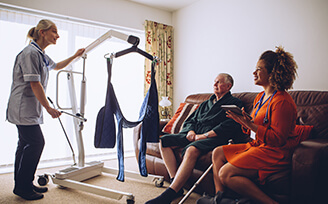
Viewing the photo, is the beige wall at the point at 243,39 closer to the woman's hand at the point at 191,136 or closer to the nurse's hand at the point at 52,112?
the woman's hand at the point at 191,136

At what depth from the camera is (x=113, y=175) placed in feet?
9.27

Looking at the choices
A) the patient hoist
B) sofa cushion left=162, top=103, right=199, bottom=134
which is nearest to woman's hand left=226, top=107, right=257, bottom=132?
the patient hoist

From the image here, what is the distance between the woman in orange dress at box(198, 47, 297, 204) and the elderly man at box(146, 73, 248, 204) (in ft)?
1.05

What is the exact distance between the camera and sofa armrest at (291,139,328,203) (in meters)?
1.49

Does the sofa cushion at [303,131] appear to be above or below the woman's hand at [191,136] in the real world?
above

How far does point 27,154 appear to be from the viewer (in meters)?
2.10

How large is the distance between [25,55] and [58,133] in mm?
1688

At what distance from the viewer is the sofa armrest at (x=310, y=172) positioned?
1490mm

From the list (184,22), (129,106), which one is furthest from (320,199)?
(184,22)

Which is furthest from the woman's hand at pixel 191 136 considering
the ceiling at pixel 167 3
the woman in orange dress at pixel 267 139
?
the ceiling at pixel 167 3

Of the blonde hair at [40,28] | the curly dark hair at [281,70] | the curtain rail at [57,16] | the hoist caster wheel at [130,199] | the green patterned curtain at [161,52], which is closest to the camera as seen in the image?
the curly dark hair at [281,70]

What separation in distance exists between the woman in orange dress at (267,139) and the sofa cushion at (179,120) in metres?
1.11

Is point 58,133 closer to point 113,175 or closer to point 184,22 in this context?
point 113,175

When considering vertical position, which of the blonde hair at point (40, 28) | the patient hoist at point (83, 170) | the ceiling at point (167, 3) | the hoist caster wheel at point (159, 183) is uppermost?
the ceiling at point (167, 3)
